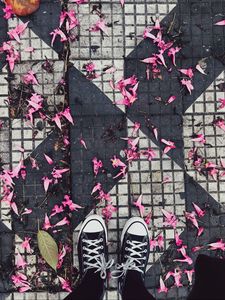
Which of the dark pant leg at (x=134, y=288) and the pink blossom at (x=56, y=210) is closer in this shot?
the dark pant leg at (x=134, y=288)

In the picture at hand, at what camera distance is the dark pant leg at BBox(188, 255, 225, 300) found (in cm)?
330

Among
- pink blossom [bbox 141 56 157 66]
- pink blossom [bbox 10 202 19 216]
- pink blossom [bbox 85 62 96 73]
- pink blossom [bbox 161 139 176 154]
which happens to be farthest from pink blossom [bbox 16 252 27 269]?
pink blossom [bbox 141 56 157 66]

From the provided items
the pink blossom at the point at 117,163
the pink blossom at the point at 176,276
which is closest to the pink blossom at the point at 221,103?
the pink blossom at the point at 117,163

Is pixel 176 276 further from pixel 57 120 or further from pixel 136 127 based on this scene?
pixel 57 120

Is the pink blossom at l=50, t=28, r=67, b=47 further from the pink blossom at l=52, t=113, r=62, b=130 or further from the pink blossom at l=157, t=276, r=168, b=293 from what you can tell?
the pink blossom at l=157, t=276, r=168, b=293

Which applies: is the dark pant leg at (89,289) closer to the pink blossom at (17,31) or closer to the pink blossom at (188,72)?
the pink blossom at (188,72)

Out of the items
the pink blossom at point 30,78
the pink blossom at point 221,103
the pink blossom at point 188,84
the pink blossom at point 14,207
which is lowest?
the pink blossom at point 14,207

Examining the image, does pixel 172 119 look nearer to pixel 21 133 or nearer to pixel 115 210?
pixel 115 210

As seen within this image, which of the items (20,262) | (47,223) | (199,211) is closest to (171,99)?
(199,211)

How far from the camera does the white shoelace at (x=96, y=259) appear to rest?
12.8 feet

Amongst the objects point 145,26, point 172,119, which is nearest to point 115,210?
point 172,119

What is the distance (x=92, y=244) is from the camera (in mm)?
3932

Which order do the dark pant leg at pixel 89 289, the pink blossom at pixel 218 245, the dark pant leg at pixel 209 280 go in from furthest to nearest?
the pink blossom at pixel 218 245 → the dark pant leg at pixel 89 289 → the dark pant leg at pixel 209 280

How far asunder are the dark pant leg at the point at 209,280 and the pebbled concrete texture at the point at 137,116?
1.40 ft
